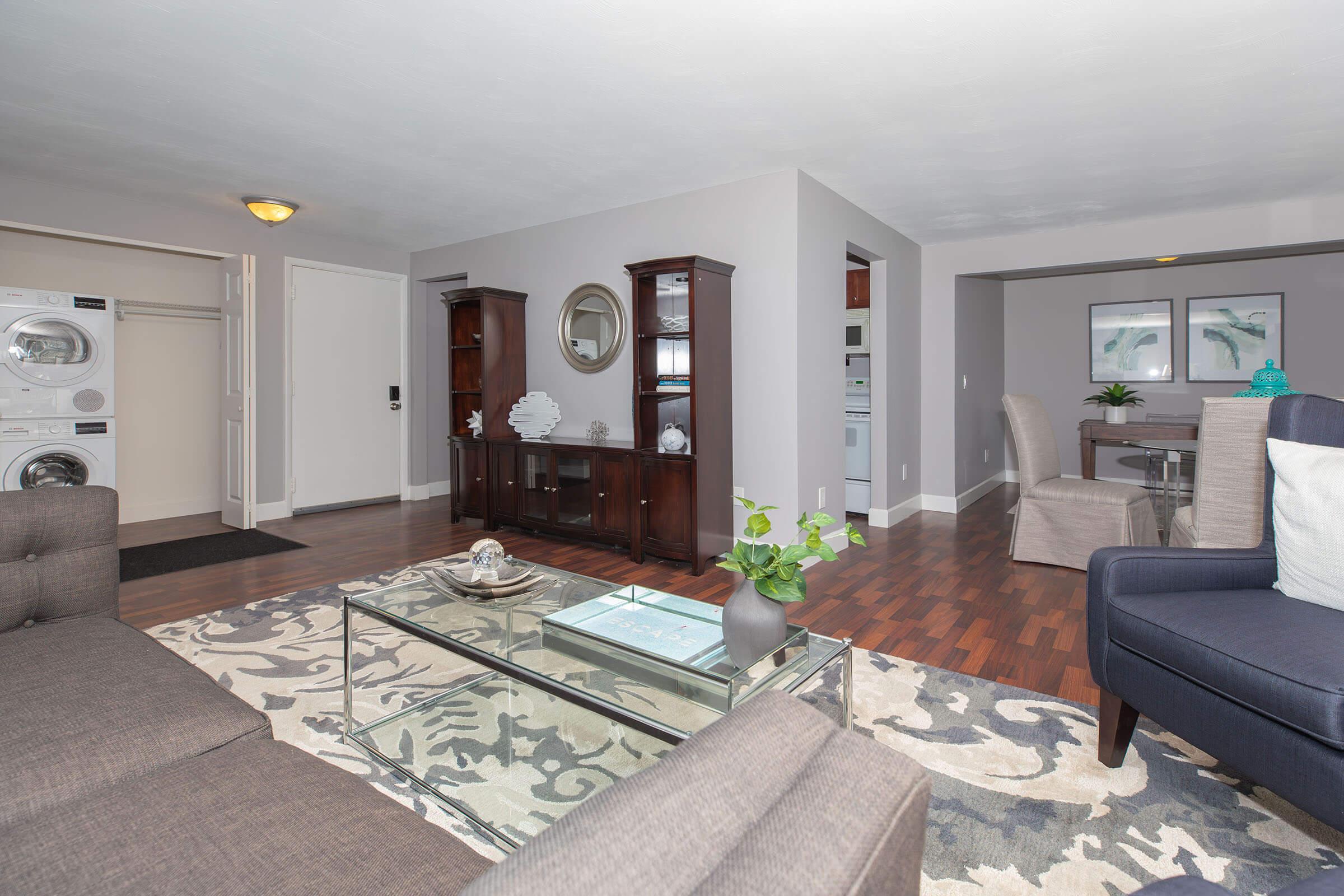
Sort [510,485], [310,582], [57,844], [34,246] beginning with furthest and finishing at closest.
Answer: [510,485], [34,246], [310,582], [57,844]

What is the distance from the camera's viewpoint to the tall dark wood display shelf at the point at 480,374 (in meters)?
5.19

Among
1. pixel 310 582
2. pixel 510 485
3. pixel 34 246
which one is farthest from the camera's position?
pixel 510 485

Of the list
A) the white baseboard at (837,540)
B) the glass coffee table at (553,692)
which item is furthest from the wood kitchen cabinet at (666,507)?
the glass coffee table at (553,692)

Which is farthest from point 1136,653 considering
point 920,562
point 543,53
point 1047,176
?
point 1047,176

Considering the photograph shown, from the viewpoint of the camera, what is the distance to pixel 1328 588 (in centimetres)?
169

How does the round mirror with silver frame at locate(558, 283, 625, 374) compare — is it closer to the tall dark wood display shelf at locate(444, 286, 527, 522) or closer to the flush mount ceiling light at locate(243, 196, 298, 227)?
the tall dark wood display shelf at locate(444, 286, 527, 522)

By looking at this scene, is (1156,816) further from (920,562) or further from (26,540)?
(26,540)

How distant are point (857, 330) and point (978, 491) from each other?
2234mm

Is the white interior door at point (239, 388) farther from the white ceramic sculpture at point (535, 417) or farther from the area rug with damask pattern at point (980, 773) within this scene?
the area rug with damask pattern at point (980, 773)

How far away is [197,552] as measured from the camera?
14.4 ft

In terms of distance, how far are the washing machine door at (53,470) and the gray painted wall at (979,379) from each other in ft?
21.1

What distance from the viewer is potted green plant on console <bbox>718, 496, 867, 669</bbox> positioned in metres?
1.61

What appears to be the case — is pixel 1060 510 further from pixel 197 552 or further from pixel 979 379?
pixel 197 552

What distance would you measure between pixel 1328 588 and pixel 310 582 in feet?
13.4
